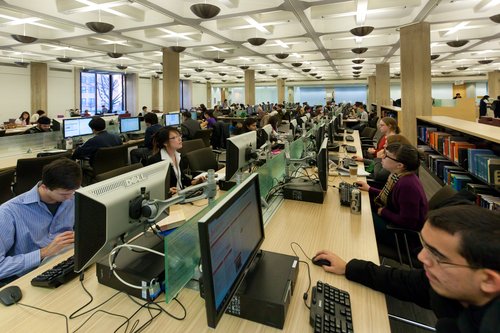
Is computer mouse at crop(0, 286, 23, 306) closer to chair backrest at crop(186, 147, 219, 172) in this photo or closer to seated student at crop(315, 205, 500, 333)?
seated student at crop(315, 205, 500, 333)

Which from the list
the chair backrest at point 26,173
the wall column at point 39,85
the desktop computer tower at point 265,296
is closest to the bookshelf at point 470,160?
the desktop computer tower at point 265,296

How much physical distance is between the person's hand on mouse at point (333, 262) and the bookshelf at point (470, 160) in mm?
1836

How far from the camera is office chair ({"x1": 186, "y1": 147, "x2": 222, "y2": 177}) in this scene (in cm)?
350

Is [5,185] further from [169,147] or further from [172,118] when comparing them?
[172,118]

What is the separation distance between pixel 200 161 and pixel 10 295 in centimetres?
256

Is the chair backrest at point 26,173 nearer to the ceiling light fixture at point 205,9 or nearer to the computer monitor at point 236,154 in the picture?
the computer monitor at point 236,154

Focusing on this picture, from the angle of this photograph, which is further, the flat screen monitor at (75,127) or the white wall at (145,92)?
the white wall at (145,92)

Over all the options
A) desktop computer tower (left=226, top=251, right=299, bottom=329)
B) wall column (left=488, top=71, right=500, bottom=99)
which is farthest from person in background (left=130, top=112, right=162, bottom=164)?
wall column (left=488, top=71, right=500, bottom=99)

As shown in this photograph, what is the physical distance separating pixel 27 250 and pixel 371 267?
67.1 inches

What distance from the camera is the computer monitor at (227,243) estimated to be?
2.64ft

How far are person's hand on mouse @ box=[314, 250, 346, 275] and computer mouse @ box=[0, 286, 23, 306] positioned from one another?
4.20 feet

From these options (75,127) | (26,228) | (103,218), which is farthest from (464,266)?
(75,127)

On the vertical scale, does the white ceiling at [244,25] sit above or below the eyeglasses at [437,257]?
above

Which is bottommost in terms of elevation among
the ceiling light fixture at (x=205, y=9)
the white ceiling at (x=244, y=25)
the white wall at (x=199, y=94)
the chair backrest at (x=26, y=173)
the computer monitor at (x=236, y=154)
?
the chair backrest at (x=26, y=173)
